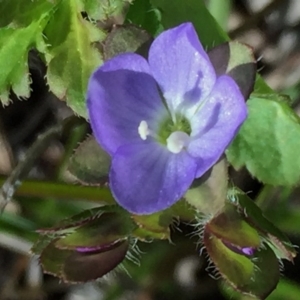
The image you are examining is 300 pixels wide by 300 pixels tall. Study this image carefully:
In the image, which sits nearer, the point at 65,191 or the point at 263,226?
the point at 263,226

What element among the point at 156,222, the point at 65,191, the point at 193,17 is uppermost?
the point at 193,17

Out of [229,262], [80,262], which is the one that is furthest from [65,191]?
[229,262]

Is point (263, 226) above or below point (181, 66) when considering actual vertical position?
below

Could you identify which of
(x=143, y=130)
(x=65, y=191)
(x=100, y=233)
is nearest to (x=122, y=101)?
(x=143, y=130)

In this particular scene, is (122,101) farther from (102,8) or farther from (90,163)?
(102,8)

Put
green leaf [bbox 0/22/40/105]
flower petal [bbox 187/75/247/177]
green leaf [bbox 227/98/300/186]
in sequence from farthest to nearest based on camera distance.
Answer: green leaf [bbox 0/22/40/105] → green leaf [bbox 227/98/300/186] → flower petal [bbox 187/75/247/177]

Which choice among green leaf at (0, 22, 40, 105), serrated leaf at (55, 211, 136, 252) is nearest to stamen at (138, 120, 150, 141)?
serrated leaf at (55, 211, 136, 252)

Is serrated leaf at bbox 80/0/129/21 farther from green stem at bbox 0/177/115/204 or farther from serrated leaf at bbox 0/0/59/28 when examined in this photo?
green stem at bbox 0/177/115/204
